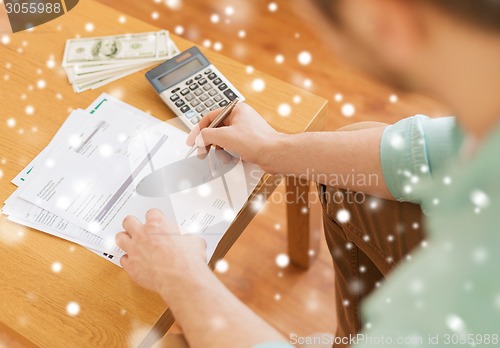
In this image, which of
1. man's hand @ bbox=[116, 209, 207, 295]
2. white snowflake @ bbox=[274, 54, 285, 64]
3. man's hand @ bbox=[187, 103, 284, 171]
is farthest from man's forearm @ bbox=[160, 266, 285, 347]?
white snowflake @ bbox=[274, 54, 285, 64]

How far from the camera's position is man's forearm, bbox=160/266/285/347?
69cm

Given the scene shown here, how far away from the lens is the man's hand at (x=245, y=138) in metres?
0.91

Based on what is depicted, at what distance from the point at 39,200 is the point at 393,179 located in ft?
1.74

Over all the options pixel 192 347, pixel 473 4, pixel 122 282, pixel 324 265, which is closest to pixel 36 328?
pixel 122 282

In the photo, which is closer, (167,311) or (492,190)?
(492,190)

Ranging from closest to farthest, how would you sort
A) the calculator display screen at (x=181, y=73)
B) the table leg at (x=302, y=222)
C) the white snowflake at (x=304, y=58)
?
the calculator display screen at (x=181, y=73), the table leg at (x=302, y=222), the white snowflake at (x=304, y=58)

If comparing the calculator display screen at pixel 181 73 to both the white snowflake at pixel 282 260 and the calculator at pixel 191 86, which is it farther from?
the white snowflake at pixel 282 260

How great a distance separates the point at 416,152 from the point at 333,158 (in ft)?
0.40

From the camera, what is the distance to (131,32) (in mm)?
1105

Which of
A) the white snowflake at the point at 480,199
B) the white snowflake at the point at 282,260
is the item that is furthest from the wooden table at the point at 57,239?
the white snowflake at the point at 480,199

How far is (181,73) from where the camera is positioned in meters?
1.04

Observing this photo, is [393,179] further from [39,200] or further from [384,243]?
[39,200]

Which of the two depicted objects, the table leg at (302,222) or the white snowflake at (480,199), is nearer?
the white snowflake at (480,199)

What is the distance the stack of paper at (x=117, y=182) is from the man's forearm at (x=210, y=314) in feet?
0.31
